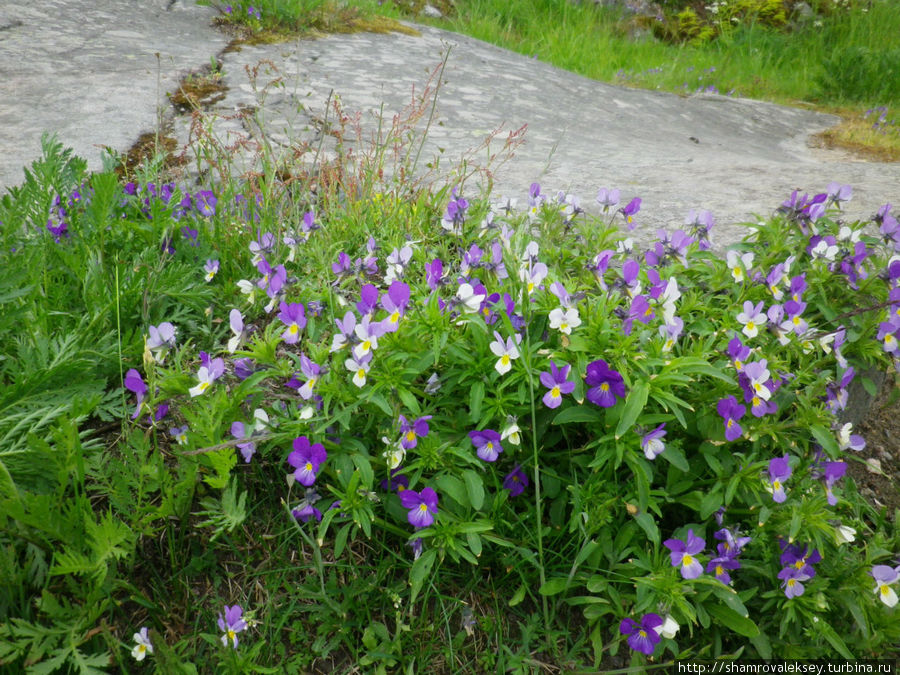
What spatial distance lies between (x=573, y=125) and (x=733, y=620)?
4.88 m

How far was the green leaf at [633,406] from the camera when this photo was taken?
5.27 feet

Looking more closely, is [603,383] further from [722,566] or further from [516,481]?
[722,566]

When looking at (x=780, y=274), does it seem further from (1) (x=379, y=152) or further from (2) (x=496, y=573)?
(1) (x=379, y=152)

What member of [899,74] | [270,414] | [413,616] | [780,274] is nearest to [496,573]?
[413,616]

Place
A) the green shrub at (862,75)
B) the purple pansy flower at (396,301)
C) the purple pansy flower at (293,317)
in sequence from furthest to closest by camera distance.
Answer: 1. the green shrub at (862,75)
2. the purple pansy flower at (293,317)
3. the purple pansy flower at (396,301)

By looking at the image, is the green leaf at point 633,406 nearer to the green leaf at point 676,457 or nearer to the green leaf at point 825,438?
the green leaf at point 676,457

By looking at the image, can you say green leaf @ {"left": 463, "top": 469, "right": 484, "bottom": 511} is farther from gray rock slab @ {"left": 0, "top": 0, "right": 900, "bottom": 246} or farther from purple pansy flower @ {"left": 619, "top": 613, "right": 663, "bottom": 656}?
gray rock slab @ {"left": 0, "top": 0, "right": 900, "bottom": 246}

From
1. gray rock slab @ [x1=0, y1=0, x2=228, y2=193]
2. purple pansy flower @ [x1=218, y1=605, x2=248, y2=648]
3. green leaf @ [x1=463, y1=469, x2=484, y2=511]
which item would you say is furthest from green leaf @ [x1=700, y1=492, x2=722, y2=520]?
gray rock slab @ [x1=0, y1=0, x2=228, y2=193]

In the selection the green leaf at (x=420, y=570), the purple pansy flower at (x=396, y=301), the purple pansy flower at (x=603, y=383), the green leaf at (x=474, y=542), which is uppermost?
the purple pansy flower at (x=396, y=301)

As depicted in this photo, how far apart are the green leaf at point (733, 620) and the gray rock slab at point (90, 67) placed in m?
3.21

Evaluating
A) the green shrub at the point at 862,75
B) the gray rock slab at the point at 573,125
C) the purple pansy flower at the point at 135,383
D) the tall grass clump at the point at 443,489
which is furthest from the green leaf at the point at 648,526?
the green shrub at the point at 862,75

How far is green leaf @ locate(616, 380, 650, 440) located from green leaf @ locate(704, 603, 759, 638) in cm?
62

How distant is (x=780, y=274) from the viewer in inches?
85.7

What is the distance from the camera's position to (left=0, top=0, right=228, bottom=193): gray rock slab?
3.69 metres
